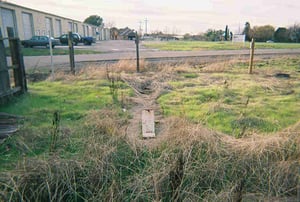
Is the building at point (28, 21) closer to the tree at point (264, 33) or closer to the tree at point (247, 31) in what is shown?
the tree at point (247, 31)

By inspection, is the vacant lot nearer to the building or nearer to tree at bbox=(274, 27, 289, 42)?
the building

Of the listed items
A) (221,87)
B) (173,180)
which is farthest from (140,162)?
(221,87)

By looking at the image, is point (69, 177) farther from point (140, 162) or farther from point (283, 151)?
point (283, 151)

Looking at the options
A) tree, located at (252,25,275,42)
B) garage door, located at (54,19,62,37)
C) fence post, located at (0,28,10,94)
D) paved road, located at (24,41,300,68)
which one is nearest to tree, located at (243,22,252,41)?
tree, located at (252,25,275,42)

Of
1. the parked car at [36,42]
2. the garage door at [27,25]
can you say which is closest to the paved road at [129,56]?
the parked car at [36,42]

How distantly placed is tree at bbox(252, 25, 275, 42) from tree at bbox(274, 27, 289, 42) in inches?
41.6

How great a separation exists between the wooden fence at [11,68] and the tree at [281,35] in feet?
203

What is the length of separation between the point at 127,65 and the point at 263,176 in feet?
29.6

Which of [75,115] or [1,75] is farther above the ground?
[1,75]

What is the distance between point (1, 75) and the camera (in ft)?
17.4

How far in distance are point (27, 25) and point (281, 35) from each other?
174 feet

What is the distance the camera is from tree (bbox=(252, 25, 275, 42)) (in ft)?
188

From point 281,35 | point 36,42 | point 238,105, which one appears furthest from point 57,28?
point 281,35

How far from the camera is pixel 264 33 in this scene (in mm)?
57750
